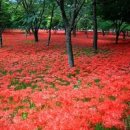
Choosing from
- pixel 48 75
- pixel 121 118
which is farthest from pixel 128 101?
pixel 48 75

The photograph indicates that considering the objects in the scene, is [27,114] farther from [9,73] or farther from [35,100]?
[9,73]

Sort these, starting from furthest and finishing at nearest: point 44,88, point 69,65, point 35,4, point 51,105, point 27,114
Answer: point 35,4, point 69,65, point 44,88, point 51,105, point 27,114

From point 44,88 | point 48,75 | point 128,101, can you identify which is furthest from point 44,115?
point 48,75

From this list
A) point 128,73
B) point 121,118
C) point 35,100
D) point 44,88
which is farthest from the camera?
point 128,73

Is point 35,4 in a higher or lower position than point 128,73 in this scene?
higher

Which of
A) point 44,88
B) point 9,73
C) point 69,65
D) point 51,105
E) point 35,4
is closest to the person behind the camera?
point 51,105

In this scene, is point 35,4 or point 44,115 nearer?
point 44,115

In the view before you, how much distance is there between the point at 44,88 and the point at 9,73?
611 cm

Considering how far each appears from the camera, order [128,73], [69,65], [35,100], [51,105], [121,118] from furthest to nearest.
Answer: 1. [69,65]
2. [128,73]
3. [35,100]
4. [51,105]
5. [121,118]

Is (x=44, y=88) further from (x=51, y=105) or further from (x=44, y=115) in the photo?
(x=44, y=115)

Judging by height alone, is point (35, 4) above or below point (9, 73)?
above

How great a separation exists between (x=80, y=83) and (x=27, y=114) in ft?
18.2

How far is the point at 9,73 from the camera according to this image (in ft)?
66.3

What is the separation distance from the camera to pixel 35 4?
4791 centimetres
